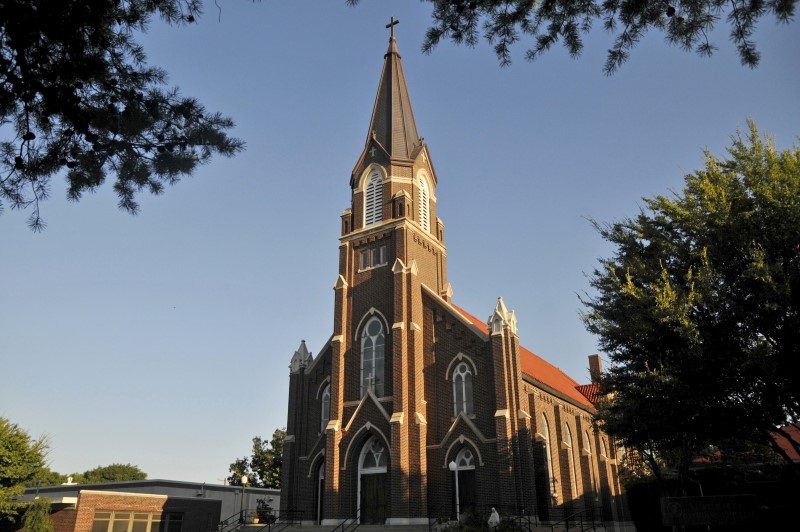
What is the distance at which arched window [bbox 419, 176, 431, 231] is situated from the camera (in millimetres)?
34281

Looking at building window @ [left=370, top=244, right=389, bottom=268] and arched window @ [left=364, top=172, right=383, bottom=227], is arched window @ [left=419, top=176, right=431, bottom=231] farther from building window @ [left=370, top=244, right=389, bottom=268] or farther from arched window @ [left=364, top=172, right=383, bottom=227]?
building window @ [left=370, top=244, right=389, bottom=268]

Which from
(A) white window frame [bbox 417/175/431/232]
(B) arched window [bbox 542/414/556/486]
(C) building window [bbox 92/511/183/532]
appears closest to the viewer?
(B) arched window [bbox 542/414/556/486]

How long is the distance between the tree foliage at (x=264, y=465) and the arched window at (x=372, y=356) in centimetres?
3142

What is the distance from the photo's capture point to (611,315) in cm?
1742

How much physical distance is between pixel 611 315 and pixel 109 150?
44.4ft

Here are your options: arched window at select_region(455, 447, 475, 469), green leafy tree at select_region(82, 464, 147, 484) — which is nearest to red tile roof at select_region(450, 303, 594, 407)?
arched window at select_region(455, 447, 475, 469)

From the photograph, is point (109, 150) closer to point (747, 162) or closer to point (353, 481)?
point (747, 162)

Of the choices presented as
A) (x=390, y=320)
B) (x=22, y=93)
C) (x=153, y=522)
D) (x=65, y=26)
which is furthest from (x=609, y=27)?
(x=153, y=522)

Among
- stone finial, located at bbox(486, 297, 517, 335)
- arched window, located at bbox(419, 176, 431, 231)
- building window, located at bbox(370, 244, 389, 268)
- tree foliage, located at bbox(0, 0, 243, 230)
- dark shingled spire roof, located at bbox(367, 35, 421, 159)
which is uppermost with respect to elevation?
dark shingled spire roof, located at bbox(367, 35, 421, 159)

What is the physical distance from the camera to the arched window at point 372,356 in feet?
98.0

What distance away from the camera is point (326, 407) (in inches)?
1262

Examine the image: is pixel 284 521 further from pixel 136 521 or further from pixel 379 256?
pixel 379 256

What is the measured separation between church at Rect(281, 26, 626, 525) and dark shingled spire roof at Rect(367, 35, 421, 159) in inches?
5.0

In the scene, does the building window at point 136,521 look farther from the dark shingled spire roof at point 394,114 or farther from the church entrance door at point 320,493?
the dark shingled spire roof at point 394,114
